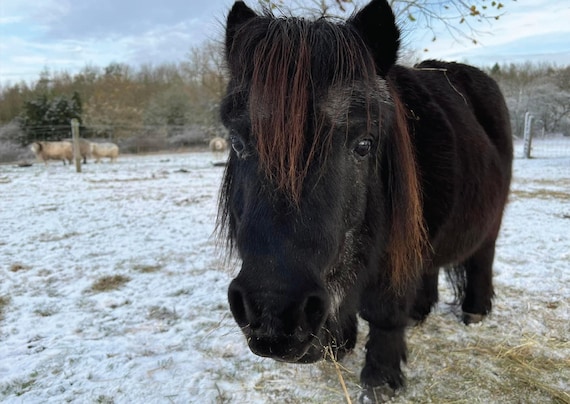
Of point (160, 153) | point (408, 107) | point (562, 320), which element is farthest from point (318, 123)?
point (160, 153)

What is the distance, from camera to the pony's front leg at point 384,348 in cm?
241

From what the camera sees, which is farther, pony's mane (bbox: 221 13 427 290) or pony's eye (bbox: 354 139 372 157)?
pony's eye (bbox: 354 139 372 157)

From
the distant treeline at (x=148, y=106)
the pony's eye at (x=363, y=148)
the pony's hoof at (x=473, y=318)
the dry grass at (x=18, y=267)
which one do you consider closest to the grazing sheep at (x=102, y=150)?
the distant treeline at (x=148, y=106)

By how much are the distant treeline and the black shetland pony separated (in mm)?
21162

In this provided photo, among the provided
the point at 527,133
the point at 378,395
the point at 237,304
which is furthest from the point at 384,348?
the point at 527,133

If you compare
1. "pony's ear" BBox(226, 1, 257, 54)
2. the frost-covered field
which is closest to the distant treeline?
the frost-covered field

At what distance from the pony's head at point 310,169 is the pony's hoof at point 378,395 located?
77cm

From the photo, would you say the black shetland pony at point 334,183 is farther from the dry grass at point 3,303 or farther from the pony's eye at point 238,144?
the dry grass at point 3,303

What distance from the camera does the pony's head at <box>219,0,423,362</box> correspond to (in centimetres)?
143

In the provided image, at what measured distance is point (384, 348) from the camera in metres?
2.51

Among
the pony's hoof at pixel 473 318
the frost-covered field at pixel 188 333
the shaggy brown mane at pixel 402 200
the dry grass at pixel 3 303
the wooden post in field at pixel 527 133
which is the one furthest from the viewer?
the wooden post in field at pixel 527 133

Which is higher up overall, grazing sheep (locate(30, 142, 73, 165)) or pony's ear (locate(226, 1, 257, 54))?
pony's ear (locate(226, 1, 257, 54))

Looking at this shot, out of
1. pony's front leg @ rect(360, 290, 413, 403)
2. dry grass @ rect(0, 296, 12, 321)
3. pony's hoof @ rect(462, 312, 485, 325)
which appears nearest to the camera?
pony's front leg @ rect(360, 290, 413, 403)

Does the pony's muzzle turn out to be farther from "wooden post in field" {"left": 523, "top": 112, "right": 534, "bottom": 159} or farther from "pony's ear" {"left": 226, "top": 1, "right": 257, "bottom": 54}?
"wooden post in field" {"left": 523, "top": 112, "right": 534, "bottom": 159}
